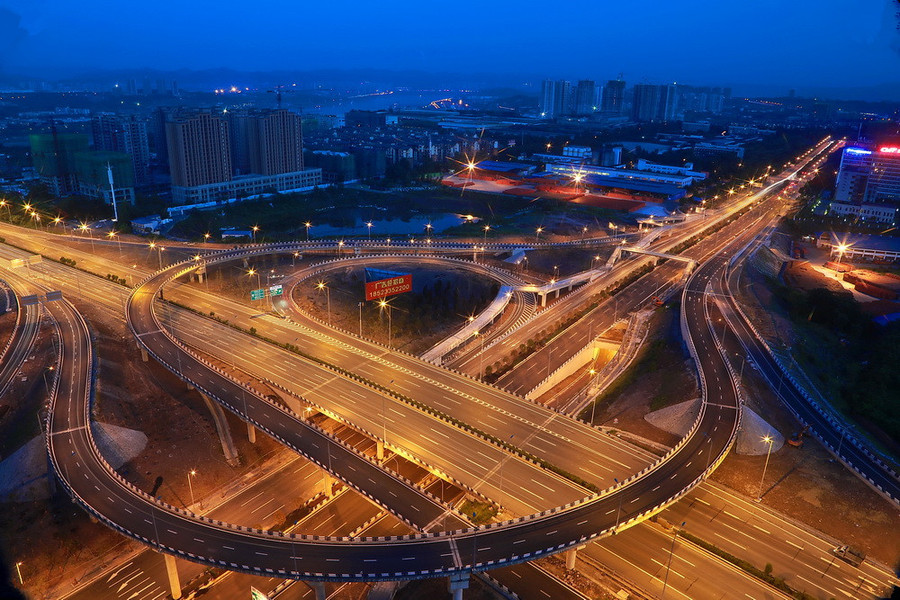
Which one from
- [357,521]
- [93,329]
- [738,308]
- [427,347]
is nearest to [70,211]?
[93,329]

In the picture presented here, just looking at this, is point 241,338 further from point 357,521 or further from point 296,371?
point 357,521

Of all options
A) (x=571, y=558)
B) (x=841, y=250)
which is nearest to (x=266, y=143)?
(x=841, y=250)

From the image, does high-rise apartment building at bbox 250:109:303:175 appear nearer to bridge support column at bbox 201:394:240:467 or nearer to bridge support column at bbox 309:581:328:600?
bridge support column at bbox 201:394:240:467

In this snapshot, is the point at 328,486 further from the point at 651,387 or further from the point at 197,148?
the point at 197,148

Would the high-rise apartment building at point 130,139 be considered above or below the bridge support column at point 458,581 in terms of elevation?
above

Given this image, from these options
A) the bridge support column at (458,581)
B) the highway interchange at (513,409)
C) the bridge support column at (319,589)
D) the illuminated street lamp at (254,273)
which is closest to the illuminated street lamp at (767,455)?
the highway interchange at (513,409)

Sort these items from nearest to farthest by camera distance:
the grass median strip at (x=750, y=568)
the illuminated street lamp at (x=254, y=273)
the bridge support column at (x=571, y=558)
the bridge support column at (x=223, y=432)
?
the grass median strip at (x=750, y=568), the bridge support column at (x=571, y=558), the bridge support column at (x=223, y=432), the illuminated street lamp at (x=254, y=273)

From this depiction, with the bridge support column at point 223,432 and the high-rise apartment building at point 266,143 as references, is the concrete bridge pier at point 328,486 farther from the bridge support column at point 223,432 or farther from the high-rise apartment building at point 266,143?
the high-rise apartment building at point 266,143
